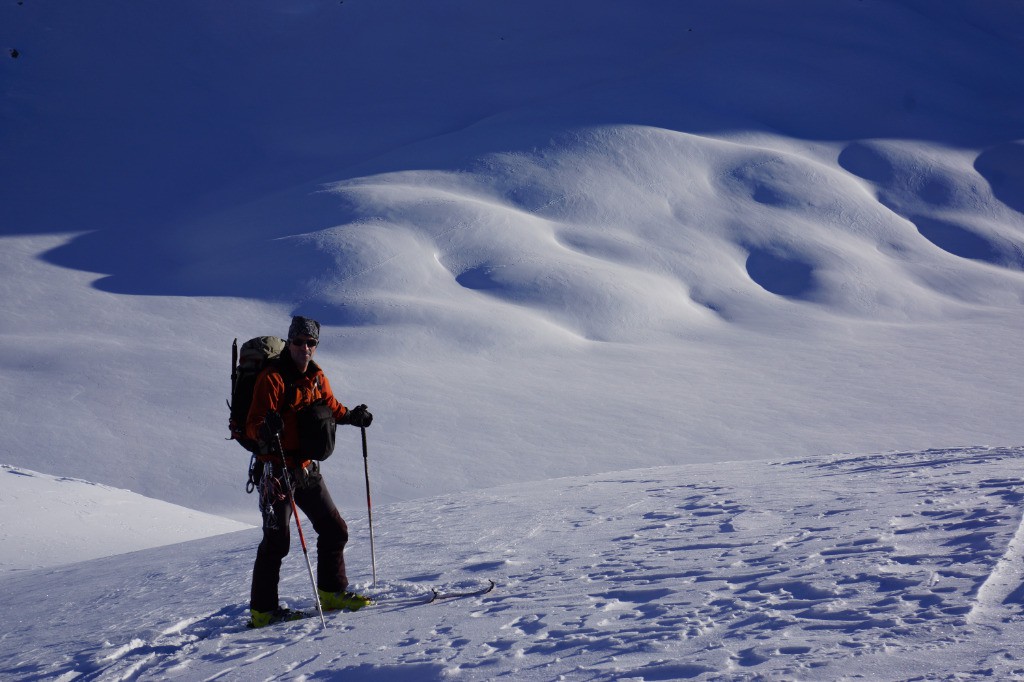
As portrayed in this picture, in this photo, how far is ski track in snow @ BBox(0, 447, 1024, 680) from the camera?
340cm

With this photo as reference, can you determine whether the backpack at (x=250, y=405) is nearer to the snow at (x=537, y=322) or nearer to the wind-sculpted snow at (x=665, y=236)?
the snow at (x=537, y=322)

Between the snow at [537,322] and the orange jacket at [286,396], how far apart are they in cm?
84

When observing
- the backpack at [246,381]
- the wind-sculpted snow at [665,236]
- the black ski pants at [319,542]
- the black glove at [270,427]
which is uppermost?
the wind-sculpted snow at [665,236]

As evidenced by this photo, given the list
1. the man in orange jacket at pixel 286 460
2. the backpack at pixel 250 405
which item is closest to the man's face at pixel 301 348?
the man in orange jacket at pixel 286 460

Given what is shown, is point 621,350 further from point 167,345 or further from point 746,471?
point 746,471

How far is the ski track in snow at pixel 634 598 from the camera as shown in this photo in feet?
11.2

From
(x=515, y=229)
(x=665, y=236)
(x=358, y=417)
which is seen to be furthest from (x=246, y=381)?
(x=665, y=236)

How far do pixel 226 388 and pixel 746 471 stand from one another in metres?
7.86

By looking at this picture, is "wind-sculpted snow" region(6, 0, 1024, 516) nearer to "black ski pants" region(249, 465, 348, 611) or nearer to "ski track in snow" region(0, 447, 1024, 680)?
"ski track in snow" region(0, 447, 1024, 680)

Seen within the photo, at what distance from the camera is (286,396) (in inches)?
168

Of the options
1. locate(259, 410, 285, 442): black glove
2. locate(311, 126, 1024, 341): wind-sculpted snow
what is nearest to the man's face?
locate(259, 410, 285, 442): black glove

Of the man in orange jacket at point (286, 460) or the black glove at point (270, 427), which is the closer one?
the black glove at point (270, 427)

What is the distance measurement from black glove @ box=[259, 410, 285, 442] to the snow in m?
0.88

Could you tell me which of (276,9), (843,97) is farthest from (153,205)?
(843,97)
